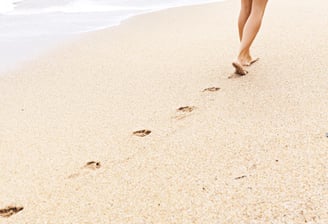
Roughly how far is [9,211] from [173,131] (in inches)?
43.2

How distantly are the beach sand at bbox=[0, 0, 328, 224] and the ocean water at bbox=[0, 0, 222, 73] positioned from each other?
0.55 m

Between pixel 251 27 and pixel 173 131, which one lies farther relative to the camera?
pixel 251 27

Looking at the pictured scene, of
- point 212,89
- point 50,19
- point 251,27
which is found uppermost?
point 251,27

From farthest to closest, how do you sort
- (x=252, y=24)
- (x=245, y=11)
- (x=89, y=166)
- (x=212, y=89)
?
(x=245, y=11) → (x=252, y=24) → (x=212, y=89) → (x=89, y=166)

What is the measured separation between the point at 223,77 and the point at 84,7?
499 centimetres

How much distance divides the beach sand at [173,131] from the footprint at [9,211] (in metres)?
0.03

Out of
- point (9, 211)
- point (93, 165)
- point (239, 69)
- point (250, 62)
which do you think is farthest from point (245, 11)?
point (9, 211)

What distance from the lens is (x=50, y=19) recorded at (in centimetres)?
741

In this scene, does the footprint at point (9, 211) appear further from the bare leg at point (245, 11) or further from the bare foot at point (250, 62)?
Answer: the bare leg at point (245, 11)

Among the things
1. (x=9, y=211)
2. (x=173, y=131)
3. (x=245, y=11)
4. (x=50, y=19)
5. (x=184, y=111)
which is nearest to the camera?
(x=9, y=211)

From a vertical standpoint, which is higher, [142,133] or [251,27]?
[251,27]

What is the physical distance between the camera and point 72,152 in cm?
300

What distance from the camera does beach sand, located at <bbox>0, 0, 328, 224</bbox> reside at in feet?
7.11

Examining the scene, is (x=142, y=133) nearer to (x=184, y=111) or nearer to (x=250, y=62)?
(x=184, y=111)
